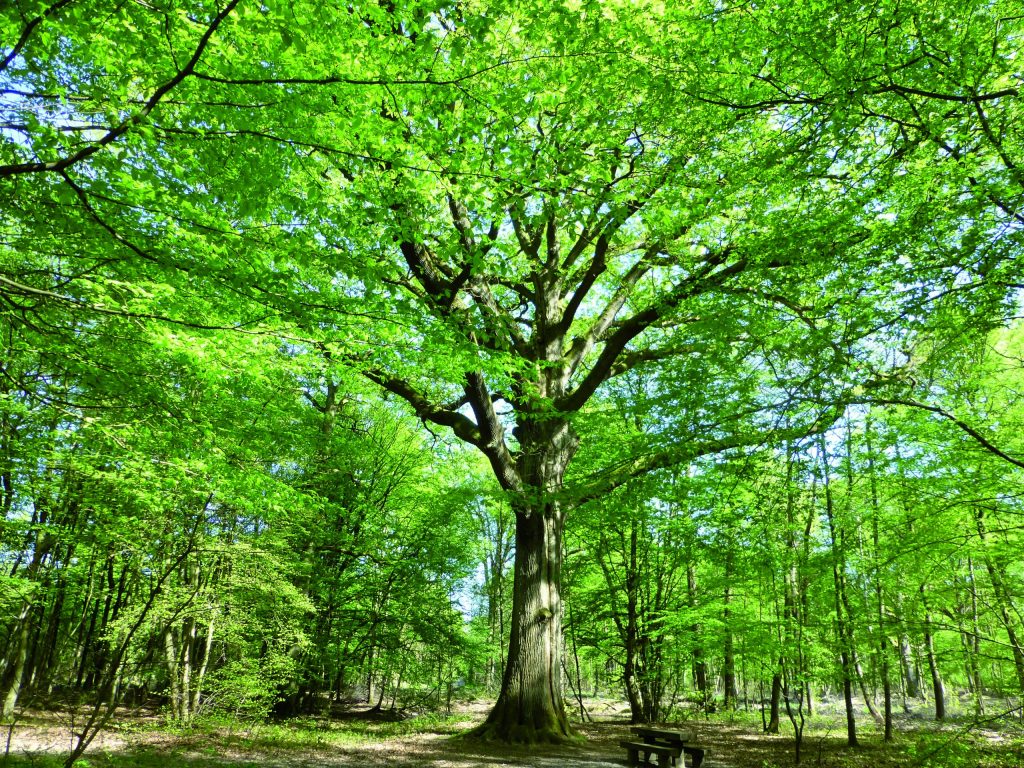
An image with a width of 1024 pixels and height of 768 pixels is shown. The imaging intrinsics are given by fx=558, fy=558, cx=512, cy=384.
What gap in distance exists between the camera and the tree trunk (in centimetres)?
872

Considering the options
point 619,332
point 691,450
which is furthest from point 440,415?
point 691,450

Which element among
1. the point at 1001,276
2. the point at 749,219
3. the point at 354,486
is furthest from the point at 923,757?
the point at 354,486

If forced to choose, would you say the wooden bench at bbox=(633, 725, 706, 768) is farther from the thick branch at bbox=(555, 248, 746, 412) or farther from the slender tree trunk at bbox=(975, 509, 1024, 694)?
the thick branch at bbox=(555, 248, 746, 412)

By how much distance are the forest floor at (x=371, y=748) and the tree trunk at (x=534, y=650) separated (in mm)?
349

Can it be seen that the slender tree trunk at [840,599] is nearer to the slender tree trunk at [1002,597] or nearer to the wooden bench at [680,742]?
the slender tree trunk at [1002,597]

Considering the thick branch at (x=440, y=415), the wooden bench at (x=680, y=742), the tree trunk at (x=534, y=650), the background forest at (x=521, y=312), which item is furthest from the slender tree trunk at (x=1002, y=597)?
the thick branch at (x=440, y=415)

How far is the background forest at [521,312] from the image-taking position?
12.9 ft

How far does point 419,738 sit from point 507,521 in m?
14.6

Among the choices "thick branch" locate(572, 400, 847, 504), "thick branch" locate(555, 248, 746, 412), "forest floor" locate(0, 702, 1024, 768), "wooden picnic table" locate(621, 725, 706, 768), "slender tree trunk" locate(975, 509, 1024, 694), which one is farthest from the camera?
"thick branch" locate(555, 248, 746, 412)

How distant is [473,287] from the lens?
8.54 metres

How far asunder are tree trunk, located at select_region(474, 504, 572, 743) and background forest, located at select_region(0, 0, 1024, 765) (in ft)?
0.20

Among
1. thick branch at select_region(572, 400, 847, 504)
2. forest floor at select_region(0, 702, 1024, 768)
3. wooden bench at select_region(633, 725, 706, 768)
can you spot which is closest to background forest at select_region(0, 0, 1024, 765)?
thick branch at select_region(572, 400, 847, 504)

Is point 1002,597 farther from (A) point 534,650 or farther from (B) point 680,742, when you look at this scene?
(A) point 534,650

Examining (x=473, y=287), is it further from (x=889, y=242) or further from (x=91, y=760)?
(x=91, y=760)
